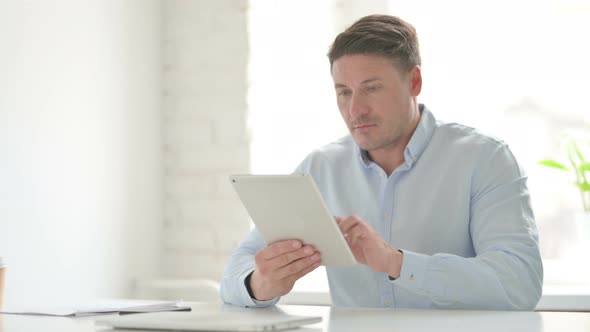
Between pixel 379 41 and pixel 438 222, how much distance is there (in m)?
0.46

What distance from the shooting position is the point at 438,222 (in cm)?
200

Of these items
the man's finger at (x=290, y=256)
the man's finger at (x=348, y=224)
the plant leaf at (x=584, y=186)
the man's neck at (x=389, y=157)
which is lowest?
the man's finger at (x=290, y=256)

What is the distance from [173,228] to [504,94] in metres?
1.28

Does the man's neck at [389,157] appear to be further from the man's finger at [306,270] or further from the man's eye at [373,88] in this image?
the man's finger at [306,270]

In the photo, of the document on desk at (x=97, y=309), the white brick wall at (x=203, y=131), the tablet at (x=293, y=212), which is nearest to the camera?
the tablet at (x=293, y=212)

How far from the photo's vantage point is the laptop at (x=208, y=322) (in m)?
1.26

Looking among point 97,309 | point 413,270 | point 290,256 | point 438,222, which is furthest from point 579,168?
point 97,309

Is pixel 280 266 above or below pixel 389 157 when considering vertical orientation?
below

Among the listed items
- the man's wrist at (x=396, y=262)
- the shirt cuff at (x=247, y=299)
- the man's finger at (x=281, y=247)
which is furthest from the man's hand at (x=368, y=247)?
the shirt cuff at (x=247, y=299)

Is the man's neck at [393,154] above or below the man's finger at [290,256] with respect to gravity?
above

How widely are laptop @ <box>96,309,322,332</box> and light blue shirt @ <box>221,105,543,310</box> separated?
0.35 metres

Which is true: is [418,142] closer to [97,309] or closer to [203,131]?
[97,309]

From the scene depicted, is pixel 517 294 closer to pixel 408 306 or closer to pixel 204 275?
pixel 408 306

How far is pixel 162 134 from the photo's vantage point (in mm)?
3146
